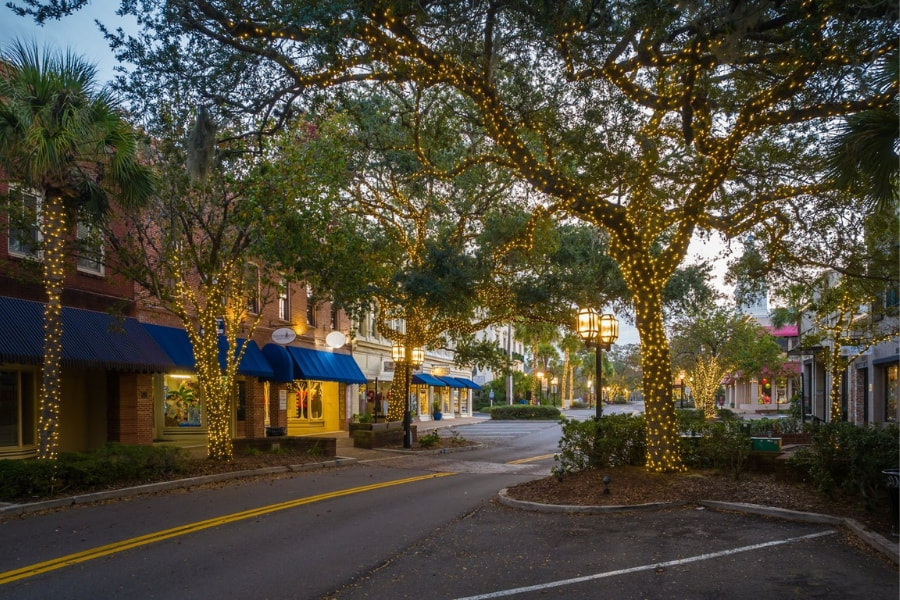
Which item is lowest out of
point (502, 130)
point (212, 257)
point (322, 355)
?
point (322, 355)

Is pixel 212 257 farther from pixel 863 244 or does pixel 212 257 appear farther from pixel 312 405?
pixel 312 405

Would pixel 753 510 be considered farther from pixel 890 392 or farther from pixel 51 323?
pixel 890 392

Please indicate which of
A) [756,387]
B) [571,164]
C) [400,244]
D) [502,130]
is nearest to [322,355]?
[400,244]

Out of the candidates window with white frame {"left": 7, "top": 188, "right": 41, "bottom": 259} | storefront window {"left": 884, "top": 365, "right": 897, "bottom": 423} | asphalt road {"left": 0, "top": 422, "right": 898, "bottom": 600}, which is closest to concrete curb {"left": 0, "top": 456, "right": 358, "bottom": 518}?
asphalt road {"left": 0, "top": 422, "right": 898, "bottom": 600}

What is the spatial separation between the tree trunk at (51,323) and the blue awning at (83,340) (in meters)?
2.48

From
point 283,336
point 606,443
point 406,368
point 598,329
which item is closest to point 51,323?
point 606,443

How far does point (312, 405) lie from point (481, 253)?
15.4 metres

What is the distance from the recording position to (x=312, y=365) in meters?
30.0

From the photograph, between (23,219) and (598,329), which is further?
(598,329)

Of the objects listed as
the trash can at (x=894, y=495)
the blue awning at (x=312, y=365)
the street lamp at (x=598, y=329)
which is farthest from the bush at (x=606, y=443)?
the blue awning at (x=312, y=365)

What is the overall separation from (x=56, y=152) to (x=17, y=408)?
8.34 m

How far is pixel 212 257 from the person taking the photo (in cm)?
1767

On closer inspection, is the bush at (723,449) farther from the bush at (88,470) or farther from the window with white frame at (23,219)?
the window with white frame at (23,219)

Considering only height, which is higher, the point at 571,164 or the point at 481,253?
the point at 571,164
